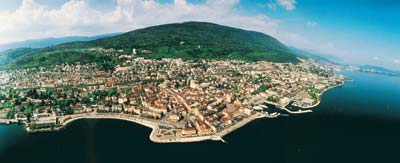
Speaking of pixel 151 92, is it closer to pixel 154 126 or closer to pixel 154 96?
pixel 154 96

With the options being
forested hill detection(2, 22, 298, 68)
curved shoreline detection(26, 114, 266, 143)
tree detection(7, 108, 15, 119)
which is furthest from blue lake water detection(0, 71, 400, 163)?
forested hill detection(2, 22, 298, 68)

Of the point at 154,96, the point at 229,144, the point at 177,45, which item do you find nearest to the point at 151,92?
the point at 154,96

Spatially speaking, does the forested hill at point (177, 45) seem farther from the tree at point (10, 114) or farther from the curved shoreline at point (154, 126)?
the curved shoreline at point (154, 126)

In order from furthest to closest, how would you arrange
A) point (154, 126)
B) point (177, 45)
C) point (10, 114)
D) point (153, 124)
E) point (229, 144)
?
point (177, 45), point (10, 114), point (153, 124), point (154, 126), point (229, 144)

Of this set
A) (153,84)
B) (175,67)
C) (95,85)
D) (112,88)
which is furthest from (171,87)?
(175,67)

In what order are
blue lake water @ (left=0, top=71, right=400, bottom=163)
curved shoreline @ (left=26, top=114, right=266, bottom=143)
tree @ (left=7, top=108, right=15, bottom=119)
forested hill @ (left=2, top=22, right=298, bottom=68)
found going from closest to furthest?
blue lake water @ (left=0, top=71, right=400, bottom=163) → curved shoreline @ (left=26, top=114, right=266, bottom=143) → tree @ (left=7, top=108, right=15, bottom=119) → forested hill @ (left=2, top=22, right=298, bottom=68)

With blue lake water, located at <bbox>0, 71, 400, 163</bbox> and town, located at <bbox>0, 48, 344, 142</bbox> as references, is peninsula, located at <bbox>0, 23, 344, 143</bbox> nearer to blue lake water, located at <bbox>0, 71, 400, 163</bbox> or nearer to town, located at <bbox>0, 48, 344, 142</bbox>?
town, located at <bbox>0, 48, 344, 142</bbox>
